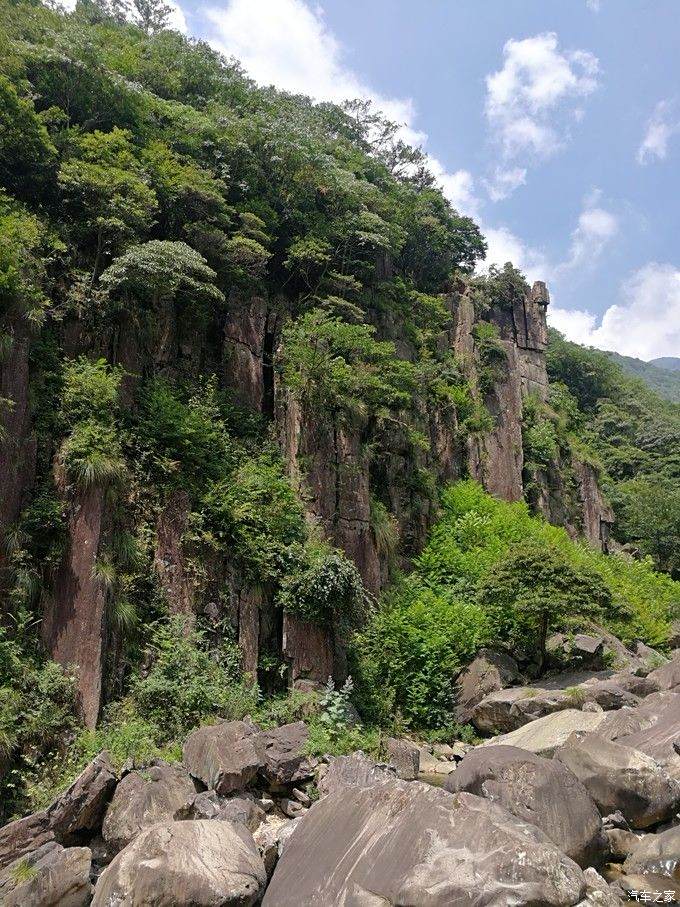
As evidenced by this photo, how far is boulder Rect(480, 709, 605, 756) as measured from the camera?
489 inches

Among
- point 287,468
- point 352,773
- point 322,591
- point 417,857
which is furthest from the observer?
point 287,468

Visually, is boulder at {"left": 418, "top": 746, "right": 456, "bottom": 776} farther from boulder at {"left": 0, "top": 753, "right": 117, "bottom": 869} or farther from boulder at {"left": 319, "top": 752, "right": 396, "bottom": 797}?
boulder at {"left": 0, "top": 753, "right": 117, "bottom": 869}

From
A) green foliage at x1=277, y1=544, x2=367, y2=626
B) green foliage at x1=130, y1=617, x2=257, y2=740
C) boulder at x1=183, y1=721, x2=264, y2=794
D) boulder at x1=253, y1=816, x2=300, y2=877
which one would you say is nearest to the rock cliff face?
green foliage at x1=277, y1=544, x2=367, y2=626

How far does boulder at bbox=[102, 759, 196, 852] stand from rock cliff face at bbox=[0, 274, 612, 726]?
9.18 feet

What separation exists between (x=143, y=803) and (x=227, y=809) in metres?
1.21

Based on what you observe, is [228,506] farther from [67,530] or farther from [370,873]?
[370,873]

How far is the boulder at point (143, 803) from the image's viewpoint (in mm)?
8859

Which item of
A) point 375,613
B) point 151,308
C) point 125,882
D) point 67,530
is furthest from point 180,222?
point 125,882

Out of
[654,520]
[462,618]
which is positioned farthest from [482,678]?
[654,520]

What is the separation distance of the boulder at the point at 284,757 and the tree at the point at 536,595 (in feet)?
25.1

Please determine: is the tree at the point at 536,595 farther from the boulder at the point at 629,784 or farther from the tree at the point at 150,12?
the tree at the point at 150,12

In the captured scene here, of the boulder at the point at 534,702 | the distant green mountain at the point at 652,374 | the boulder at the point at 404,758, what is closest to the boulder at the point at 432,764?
the boulder at the point at 404,758

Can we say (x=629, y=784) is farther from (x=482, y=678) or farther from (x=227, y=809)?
(x=482, y=678)

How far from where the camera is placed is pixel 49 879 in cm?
757
